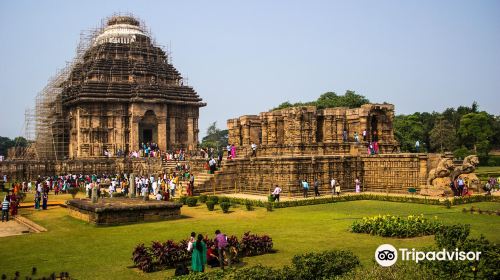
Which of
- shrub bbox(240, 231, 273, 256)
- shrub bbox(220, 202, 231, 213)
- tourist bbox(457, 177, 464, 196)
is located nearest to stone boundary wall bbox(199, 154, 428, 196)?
tourist bbox(457, 177, 464, 196)

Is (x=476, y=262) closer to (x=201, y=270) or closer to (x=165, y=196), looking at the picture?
(x=201, y=270)

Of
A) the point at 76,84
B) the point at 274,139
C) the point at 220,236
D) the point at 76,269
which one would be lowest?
the point at 76,269

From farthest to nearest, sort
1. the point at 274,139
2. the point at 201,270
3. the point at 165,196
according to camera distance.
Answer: the point at 274,139 < the point at 165,196 < the point at 201,270

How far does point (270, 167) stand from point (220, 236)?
15.8 m

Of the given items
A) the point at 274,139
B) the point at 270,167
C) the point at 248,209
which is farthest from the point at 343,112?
the point at 248,209

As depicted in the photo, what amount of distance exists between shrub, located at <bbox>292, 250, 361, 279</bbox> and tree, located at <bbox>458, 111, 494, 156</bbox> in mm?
54686

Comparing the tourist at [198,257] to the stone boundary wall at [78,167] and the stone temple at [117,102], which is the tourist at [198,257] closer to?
the stone boundary wall at [78,167]

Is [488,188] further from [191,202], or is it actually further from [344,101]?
[344,101]

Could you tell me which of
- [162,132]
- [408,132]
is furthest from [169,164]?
[408,132]

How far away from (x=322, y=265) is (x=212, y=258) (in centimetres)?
325

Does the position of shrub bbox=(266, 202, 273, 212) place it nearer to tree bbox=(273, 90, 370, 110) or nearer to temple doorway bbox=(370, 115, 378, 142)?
temple doorway bbox=(370, 115, 378, 142)

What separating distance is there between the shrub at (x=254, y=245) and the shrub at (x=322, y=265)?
121 inches

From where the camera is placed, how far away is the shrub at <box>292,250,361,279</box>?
838cm

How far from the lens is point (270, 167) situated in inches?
1035
